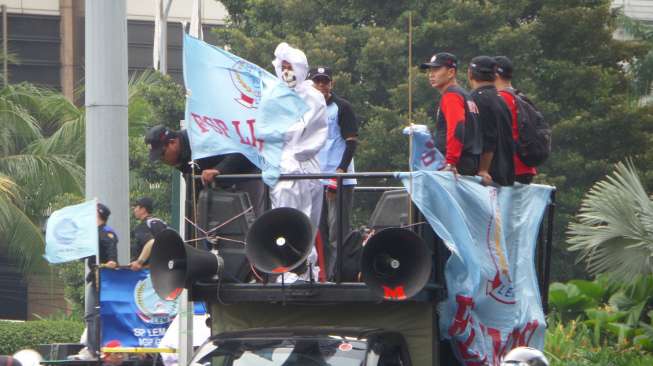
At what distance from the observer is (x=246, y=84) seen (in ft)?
31.5

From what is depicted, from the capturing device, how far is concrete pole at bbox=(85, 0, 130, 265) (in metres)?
12.1

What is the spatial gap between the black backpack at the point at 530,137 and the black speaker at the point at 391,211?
100cm

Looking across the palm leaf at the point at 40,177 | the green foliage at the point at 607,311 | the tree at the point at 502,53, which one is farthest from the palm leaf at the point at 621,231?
the palm leaf at the point at 40,177

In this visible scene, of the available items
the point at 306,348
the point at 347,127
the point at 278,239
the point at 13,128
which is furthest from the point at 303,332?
the point at 13,128

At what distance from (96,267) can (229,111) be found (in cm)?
359

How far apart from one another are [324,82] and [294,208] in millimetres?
2020

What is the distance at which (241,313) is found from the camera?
8961 millimetres

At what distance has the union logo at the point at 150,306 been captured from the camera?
13102 mm

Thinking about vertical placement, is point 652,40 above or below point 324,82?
above

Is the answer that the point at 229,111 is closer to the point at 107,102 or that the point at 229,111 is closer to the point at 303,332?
the point at 303,332

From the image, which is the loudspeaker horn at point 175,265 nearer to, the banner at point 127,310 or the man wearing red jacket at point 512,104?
the man wearing red jacket at point 512,104

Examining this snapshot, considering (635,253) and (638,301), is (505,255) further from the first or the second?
(638,301)

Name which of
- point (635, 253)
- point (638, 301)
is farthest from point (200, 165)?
point (638, 301)

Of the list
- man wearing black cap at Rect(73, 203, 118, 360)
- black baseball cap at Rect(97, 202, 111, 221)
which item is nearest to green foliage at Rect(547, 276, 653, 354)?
man wearing black cap at Rect(73, 203, 118, 360)
